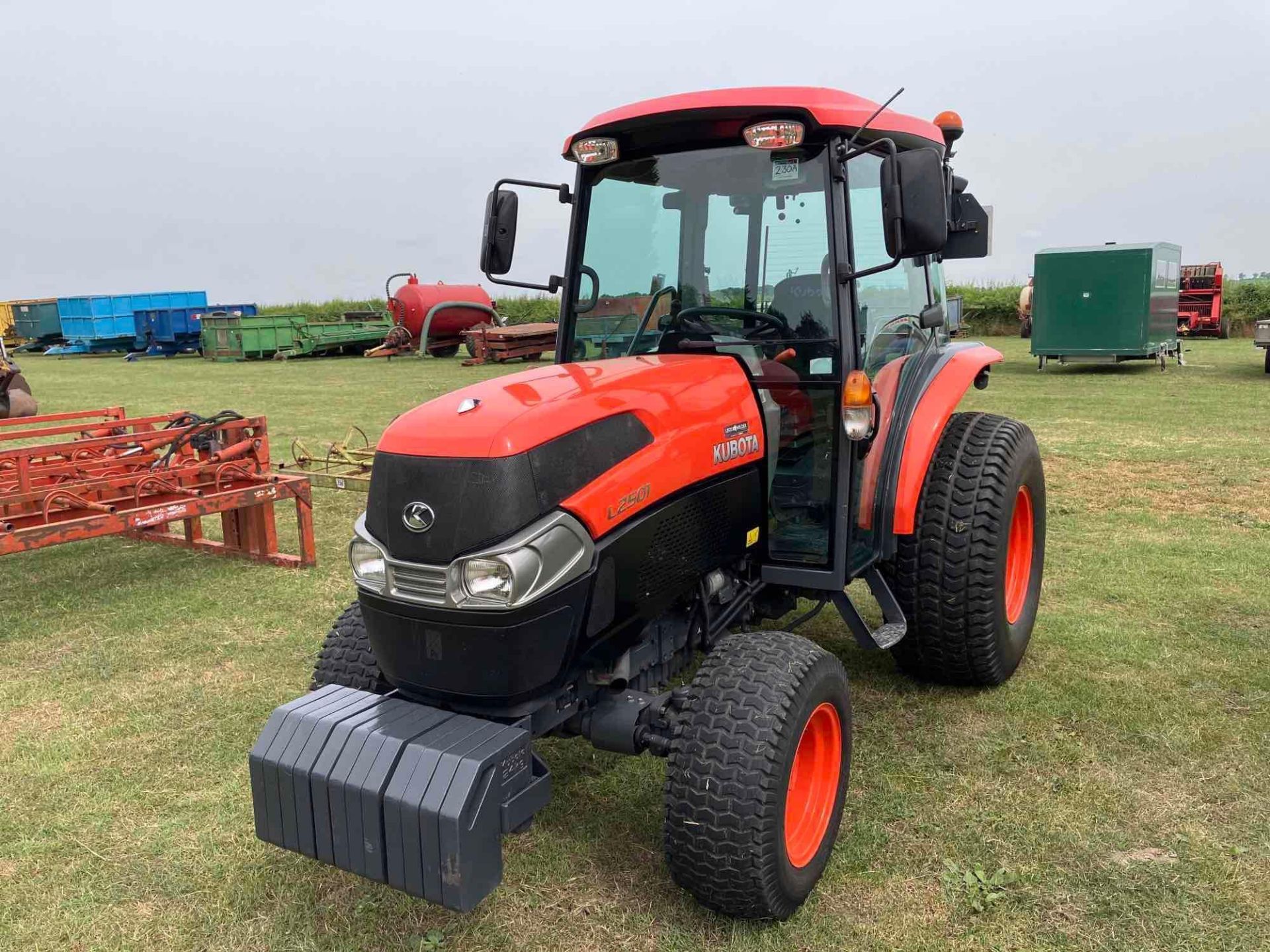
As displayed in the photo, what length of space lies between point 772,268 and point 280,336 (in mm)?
22800

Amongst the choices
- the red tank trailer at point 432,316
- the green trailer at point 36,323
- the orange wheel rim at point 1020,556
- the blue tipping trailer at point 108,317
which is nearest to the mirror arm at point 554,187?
the orange wheel rim at point 1020,556

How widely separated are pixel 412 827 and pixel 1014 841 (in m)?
1.74

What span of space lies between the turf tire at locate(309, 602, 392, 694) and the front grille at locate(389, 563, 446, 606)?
527mm

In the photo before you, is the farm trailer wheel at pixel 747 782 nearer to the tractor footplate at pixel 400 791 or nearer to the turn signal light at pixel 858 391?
the tractor footplate at pixel 400 791

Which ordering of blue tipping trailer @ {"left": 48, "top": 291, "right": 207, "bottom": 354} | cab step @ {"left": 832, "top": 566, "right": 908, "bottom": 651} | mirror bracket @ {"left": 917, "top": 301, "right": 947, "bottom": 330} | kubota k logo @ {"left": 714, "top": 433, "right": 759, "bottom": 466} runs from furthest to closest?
blue tipping trailer @ {"left": 48, "top": 291, "right": 207, "bottom": 354}
mirror bracket @ {"left": 917, "top": 301, "right": 947, "bottom": 330}
cab step @ {"left": 832, "top": 566, "right": 908, "bottom": 651}
kubota k logo @ {"left": 714, "top": 433, "right": 759, "bottom": 466}

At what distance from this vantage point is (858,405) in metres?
2.97

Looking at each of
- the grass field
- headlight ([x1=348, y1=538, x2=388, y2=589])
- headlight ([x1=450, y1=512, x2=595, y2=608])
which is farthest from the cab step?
headlight ([x1=348, y1=538, x2=388, y2=589])

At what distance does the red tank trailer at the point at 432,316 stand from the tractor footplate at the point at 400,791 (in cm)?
2043

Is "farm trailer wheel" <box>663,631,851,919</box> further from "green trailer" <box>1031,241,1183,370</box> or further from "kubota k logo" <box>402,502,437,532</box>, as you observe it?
"green trailer" <box>1031,241,1183,370</box>

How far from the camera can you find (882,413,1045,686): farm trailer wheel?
11.6 feet

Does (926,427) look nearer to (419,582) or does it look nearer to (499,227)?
(499,227)

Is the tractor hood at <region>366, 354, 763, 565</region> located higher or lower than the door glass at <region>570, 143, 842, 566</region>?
lower

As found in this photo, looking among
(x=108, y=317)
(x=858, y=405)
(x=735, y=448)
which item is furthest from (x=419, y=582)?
(x=108, y=317)

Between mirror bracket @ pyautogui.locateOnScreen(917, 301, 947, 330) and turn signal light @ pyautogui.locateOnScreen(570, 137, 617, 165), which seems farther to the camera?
mirror bracket @ pyautogui.locateOnScreen(917, 301, 947, 330)
